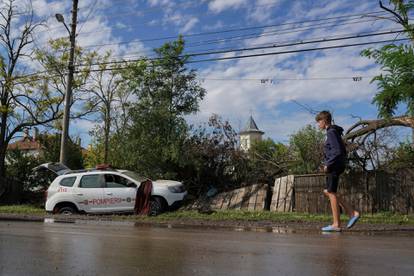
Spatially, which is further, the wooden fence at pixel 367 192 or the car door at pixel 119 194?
the car door at pixel 119 194

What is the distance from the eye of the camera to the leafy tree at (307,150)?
16.8 m

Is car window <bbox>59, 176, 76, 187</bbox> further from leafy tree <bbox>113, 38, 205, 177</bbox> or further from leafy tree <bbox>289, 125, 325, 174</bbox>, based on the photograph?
leafy tree <bbox>289, 125, 325, 174</bbox>

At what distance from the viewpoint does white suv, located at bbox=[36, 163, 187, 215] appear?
53.5 feet

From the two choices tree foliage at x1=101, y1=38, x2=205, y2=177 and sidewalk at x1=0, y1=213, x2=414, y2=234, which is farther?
tree foliage at x1=101, y1=38, x2=205, y2=177

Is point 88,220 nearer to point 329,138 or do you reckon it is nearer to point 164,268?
point 329,138

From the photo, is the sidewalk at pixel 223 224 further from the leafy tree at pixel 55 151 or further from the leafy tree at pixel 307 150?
the leafy tree at pixel 55 151

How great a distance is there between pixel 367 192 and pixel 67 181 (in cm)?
940

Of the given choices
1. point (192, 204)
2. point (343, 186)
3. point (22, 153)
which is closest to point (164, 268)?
point (343, 186)

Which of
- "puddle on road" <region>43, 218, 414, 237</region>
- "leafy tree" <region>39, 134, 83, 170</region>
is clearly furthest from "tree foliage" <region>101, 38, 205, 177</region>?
"leafy tree" <region>39, 134, 83, 170</region>

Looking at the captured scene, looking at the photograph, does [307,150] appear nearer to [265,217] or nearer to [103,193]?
[265,217]

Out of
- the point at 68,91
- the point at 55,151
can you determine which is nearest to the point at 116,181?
the point at 68,91

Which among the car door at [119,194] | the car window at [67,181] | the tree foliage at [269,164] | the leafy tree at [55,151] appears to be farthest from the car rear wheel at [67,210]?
the leafy tree at [55,151]

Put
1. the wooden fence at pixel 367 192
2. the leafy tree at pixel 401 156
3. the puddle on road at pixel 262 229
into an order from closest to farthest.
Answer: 1. the puddle on road at pixel 262 229
2. the wooden fence at pixel 367 192
3. the leafy tree at pixel 401 156

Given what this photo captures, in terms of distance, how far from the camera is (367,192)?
Answer: 1495cm
